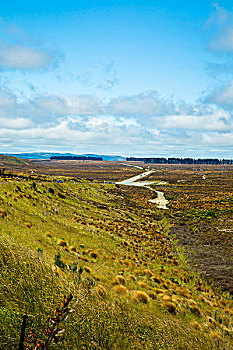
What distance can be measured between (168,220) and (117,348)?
36387mm

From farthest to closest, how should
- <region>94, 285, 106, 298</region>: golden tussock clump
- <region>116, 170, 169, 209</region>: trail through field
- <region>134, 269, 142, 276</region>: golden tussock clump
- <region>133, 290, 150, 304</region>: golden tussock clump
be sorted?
<region>116, 170, 169, 209</region>: trail through field → <region>134, 269, 142, 276</region>: golden tussock clump → <region>133, 290, 150, 304</region>: golden tussock clump → <region>94, 285, 106, 298</region>: golden tussock clump

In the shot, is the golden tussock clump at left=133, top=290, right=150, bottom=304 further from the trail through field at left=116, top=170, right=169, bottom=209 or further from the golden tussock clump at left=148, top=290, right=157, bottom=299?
the trail through field at left=116, top=170, right=169, bottom=209

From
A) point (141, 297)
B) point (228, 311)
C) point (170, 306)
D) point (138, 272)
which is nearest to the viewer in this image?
point (141, 297)

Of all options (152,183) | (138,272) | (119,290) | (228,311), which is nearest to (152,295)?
(119,290)

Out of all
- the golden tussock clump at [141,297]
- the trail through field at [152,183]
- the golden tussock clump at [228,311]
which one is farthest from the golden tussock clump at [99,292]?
the trail through field at [152,183]

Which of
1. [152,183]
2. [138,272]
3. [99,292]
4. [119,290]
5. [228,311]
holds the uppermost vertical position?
[99,292]

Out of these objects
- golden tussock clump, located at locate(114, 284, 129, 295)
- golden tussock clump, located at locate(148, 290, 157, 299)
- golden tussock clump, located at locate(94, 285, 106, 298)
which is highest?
golden tussock clump, located at locate(94, 285, 106, 298)

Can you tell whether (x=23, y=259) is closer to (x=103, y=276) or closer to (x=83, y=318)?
(x=83, y=318)

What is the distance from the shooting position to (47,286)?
359 centimetres

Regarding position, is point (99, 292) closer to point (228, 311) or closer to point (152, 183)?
point (228, 311)

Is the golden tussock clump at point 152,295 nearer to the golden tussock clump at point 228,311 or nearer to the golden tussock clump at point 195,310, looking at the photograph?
the golden tussock clump at point 195,310

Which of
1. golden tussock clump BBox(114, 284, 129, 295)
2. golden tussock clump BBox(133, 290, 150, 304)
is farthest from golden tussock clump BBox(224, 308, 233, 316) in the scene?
golden tussock clump BBox(114, 284, 129, 295)

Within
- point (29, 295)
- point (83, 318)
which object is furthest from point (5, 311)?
point (83, 318)

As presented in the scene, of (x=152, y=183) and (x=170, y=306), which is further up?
(x=170, y=306)
